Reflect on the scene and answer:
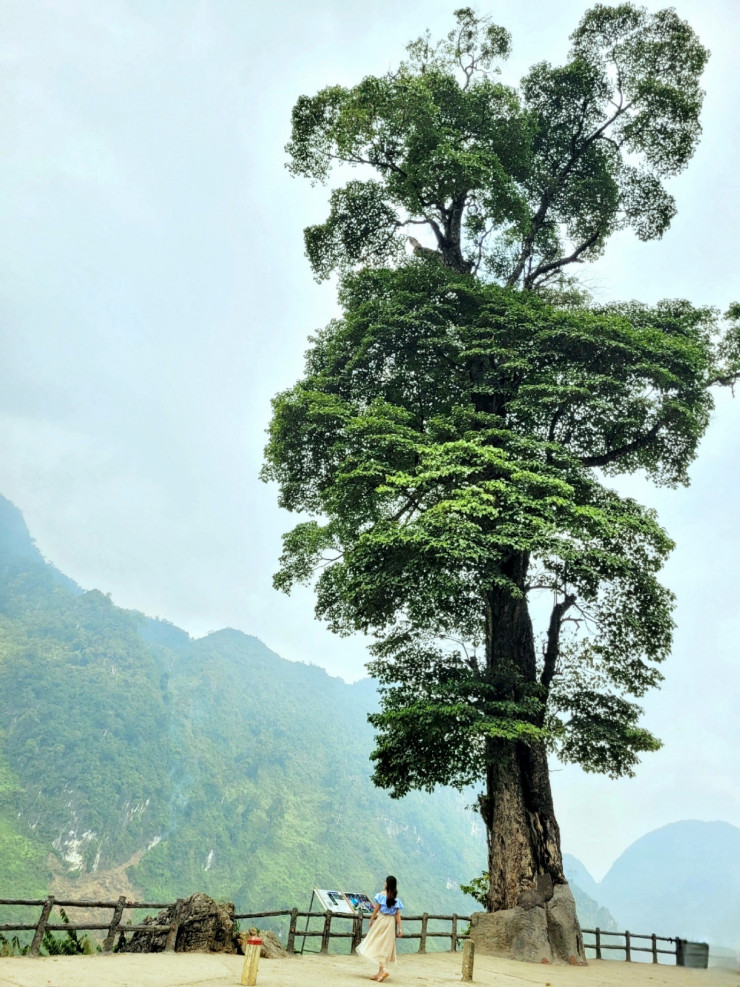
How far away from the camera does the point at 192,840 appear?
8619 cm

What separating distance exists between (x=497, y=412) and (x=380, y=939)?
1090 cm

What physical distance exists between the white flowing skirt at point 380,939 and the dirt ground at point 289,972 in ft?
0.95

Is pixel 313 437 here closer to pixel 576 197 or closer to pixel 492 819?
pixel 492 819

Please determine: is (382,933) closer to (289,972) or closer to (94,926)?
(289,972)

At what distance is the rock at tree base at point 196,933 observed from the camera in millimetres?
9547

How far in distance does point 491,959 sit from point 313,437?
10581 mm

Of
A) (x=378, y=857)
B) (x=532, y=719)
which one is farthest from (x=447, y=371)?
(x=378, y=857)

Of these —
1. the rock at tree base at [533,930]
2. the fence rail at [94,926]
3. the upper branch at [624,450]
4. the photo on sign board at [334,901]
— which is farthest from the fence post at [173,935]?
the upper branch at [624,450]

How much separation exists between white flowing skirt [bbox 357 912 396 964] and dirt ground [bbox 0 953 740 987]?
0.29 meters

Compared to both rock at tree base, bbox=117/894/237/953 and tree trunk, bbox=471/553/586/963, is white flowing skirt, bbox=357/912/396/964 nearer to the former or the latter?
rock at tree base, bbox=117/894/237/953

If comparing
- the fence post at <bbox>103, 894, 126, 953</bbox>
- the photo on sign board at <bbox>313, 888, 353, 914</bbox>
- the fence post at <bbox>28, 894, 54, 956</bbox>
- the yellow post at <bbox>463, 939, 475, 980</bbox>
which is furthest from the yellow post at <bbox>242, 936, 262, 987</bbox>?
the photo on sign board at <bbox>313, 888, 353, 914</bbox>

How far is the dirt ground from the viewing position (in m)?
7.00

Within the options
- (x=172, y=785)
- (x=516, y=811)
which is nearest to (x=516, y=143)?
(x=516, y=811)

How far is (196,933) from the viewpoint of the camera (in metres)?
9.68
